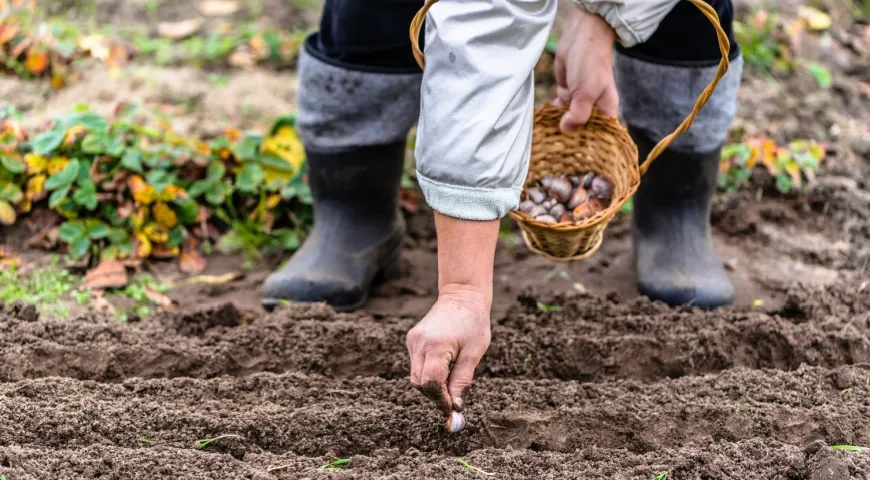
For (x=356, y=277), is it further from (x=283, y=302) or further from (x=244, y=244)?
(x=244, y=244)

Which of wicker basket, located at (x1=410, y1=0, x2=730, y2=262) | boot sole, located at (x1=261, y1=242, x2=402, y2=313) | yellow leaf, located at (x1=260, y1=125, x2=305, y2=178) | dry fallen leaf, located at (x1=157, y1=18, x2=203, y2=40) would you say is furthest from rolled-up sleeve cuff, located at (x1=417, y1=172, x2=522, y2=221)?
dry fallen leaf, located at (x1=157, y1=18, x2=203, y2=40)

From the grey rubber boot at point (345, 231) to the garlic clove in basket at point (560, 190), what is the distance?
0.49m

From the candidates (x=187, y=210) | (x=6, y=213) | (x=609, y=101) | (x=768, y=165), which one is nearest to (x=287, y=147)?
(x=187, y=210)

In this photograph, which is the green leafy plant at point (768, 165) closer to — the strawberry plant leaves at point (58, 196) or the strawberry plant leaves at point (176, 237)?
the strawberry plant leaves at point (176, 237)

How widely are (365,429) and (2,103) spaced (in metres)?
2.08

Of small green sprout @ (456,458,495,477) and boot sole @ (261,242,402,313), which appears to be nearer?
small green sprout @ (456,458,495,477)

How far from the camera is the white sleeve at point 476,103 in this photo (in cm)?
159

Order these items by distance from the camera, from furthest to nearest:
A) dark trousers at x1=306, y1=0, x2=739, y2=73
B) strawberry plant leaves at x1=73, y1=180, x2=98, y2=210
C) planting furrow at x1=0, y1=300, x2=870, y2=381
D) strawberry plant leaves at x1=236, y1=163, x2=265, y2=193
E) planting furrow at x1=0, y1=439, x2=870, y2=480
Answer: strawberry plant leaves at x1=236, y1=163, x2=265, y2=193, strawberry plant leaves at x1=73, y1=180, x2=98, y2=210, dark trousers at x1=306, y1=0, x2=739, y2=73, planting furrow at x1=0, y1=300, x2=870, y2=381, planting furrow at x1=0, y1=439, x2=870, y2=480

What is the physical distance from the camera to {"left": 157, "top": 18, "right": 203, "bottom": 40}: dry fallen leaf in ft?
12.6

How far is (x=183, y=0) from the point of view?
416 centimetres

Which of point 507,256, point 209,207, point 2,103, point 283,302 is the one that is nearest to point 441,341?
point 283,302

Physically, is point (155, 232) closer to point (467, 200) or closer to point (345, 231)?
point (345, 231)

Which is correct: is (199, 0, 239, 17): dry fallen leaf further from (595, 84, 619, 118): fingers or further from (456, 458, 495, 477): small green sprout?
(456, 458, 495, 477): small green sprout

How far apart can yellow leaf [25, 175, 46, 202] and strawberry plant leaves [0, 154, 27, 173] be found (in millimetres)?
45
